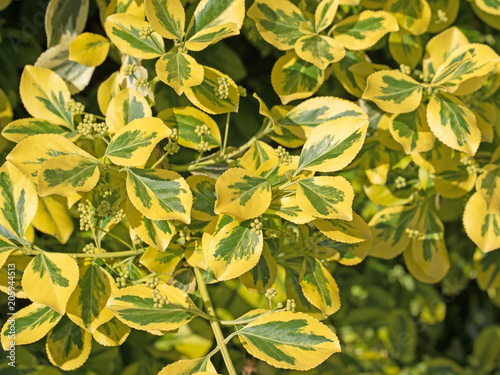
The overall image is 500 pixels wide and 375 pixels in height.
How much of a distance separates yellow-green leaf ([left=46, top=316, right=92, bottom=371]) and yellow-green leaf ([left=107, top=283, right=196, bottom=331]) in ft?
0.55

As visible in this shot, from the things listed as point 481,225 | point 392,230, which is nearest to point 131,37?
point 392,230

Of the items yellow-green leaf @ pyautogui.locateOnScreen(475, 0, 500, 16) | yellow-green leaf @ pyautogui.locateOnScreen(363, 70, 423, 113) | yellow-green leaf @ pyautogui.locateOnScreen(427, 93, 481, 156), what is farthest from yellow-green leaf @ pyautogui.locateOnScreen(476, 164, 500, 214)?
yellow-green leaf @ pyautogui.locateOnScreen(475, 0, 500, 16)

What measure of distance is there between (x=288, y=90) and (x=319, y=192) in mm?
311

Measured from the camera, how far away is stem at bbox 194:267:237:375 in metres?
0.81

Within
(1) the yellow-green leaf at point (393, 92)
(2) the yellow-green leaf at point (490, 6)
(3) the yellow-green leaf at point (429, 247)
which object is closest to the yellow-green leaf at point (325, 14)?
(1) the yellow-green leaf at point (393, 92)

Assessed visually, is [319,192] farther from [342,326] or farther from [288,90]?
[342,326]

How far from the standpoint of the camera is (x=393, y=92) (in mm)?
976

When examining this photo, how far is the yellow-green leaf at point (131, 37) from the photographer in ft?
3.02

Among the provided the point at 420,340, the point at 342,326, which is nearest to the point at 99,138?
the point at 342,326

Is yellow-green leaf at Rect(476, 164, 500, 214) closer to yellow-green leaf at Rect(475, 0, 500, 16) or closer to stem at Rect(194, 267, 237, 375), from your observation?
yellow-green leaf at Rect(475, 0, 500, 16)

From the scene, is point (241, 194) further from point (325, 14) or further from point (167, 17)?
point (325, 14)

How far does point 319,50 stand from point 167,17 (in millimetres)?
293

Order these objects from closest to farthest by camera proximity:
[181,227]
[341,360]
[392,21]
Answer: [181,227], [392,21], [341,360]

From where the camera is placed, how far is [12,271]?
2.91 feet
